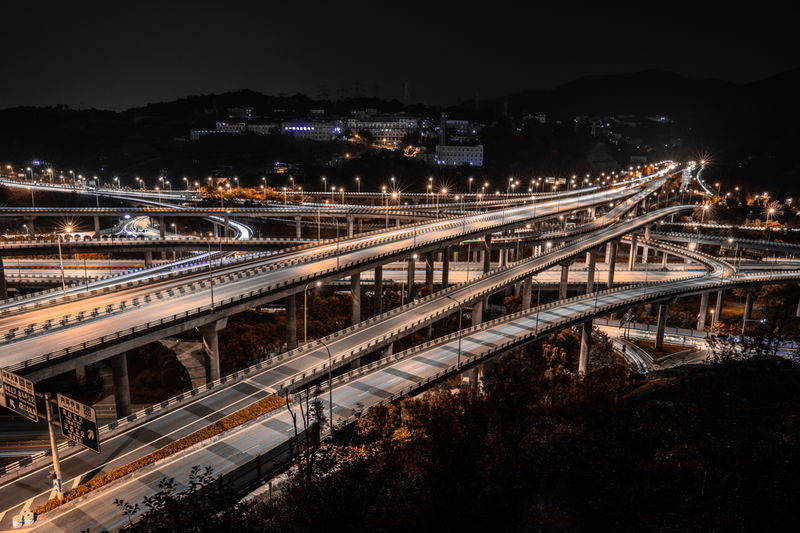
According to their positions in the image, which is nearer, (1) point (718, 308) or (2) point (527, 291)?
(2) point (527, 291)

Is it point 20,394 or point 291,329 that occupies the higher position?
point 20,394

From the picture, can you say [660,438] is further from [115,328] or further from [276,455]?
[115,328]

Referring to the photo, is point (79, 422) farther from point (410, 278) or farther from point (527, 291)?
point (527, 291)

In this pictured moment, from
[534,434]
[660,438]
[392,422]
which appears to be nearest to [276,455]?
[392,422]

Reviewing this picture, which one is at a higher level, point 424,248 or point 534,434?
point 424,248

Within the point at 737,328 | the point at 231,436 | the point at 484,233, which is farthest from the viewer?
the point at 484,233

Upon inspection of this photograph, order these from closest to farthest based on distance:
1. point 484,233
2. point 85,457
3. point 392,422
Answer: point 85,457
point 392,422
point 484,233

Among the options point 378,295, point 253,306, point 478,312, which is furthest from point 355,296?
point 253,306
